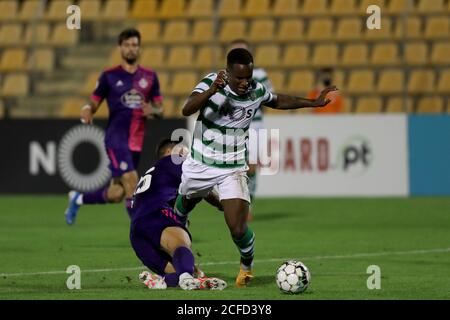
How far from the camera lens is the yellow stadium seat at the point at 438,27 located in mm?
23500

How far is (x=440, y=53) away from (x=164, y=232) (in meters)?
14.4

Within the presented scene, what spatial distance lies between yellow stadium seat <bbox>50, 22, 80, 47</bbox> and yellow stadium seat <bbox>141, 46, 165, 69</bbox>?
172 cm

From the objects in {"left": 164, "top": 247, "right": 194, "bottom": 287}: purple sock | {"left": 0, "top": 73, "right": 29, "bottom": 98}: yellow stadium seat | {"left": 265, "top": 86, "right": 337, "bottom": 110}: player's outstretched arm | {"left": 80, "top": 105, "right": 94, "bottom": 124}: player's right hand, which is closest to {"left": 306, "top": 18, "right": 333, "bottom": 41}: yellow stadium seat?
{"left": 0, "top": 73, "right": 29, "bottom": 98}: yellow stadium seat

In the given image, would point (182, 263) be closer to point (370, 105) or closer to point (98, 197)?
point (98, 197)

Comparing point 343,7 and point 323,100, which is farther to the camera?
point 343,7

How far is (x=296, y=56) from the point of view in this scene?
959 inches

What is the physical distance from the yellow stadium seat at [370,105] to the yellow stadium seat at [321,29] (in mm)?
1700

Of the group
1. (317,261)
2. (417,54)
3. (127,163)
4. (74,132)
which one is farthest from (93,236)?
(417,54)

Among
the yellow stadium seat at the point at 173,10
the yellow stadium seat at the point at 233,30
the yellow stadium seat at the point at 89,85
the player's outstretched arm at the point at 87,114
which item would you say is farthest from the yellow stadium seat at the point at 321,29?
the player's outstretched arm at the point at 87,114

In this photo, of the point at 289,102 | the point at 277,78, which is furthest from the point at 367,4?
the point at 289,102

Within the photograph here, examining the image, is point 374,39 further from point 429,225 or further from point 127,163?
point 127,163

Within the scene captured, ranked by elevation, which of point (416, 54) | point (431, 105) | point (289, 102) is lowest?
point (289, 102)

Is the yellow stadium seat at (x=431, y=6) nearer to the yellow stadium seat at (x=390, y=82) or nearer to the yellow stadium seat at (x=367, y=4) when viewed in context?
the yellow stadium seat at (x=367, y=4)
